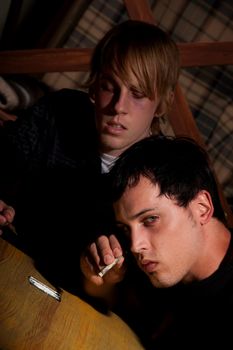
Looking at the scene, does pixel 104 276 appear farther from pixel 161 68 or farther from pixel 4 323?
pixel 161 68

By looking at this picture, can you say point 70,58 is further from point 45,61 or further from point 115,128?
point 115,128

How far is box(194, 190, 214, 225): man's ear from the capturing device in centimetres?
210

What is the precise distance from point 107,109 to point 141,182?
2.10 ft

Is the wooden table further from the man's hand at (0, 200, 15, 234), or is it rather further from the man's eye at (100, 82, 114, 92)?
the man's eye at (100, 82, 114, 92)

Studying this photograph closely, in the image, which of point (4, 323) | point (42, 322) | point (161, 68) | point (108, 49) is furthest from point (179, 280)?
point (108, 49)

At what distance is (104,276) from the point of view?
2.33 meters

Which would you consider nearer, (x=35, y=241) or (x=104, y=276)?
(x=104, y=276)

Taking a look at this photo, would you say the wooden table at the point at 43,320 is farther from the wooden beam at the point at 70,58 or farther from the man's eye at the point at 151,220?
the wooden beam at the point at 70,58

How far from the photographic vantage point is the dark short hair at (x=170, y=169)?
2.11 meters

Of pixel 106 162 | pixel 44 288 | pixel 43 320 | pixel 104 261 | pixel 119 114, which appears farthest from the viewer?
pixel 106 162

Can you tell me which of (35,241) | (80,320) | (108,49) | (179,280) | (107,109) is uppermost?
Answer: (108,49)

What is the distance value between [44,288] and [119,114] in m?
1.05

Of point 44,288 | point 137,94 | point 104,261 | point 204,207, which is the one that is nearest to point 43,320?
point 44,288

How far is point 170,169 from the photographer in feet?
7.15
